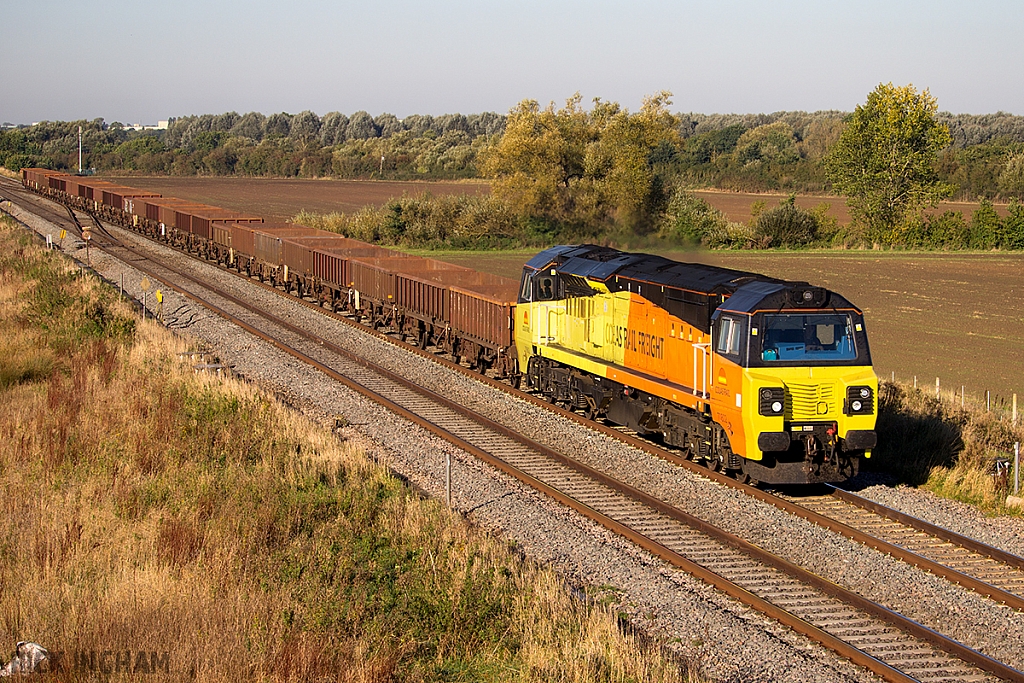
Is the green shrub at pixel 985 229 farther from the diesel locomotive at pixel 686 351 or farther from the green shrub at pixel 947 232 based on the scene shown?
the diesel locomotive at pixel 686 351

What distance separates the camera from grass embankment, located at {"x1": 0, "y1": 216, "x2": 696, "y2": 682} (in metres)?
8.68

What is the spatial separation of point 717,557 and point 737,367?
9.89 feet

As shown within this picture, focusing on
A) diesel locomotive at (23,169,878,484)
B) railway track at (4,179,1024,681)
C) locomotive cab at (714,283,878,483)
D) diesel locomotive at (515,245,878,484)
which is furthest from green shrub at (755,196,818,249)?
locomotive cab at (714,283,878,483)

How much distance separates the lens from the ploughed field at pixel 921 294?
91.7 feet

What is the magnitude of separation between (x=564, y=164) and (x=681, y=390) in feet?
163

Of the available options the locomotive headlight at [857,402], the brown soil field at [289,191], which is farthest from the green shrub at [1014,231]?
the locomotive headlight at [857,402]

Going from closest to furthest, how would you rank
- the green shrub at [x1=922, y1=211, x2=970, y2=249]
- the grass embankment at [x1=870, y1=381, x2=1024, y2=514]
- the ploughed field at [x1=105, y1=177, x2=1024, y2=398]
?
the grass embankment at [x1=870, y1=381, x2=1024, y2=514] < the ploughed field at [x1=105, y1=177, x2=1024, y2=398] < the green shrub at [x1=922, y1=211, x2=970, y2=249]

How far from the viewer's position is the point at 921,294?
45.2 metres

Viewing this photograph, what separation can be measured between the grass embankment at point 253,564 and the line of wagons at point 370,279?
751 centimetres

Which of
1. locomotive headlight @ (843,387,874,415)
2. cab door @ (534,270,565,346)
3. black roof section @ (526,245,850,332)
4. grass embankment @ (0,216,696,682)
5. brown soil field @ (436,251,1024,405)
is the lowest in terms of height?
brown soil field @ (436,251,1024,405)

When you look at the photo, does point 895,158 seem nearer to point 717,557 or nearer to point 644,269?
point 644,269

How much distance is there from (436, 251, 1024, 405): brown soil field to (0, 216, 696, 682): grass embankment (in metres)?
12.5

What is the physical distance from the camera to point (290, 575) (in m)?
10.5

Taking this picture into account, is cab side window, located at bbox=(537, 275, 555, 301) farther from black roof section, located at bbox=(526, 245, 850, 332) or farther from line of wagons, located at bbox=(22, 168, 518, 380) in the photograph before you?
line of wagons, located at bbox=(22, 168, 518, 380)
